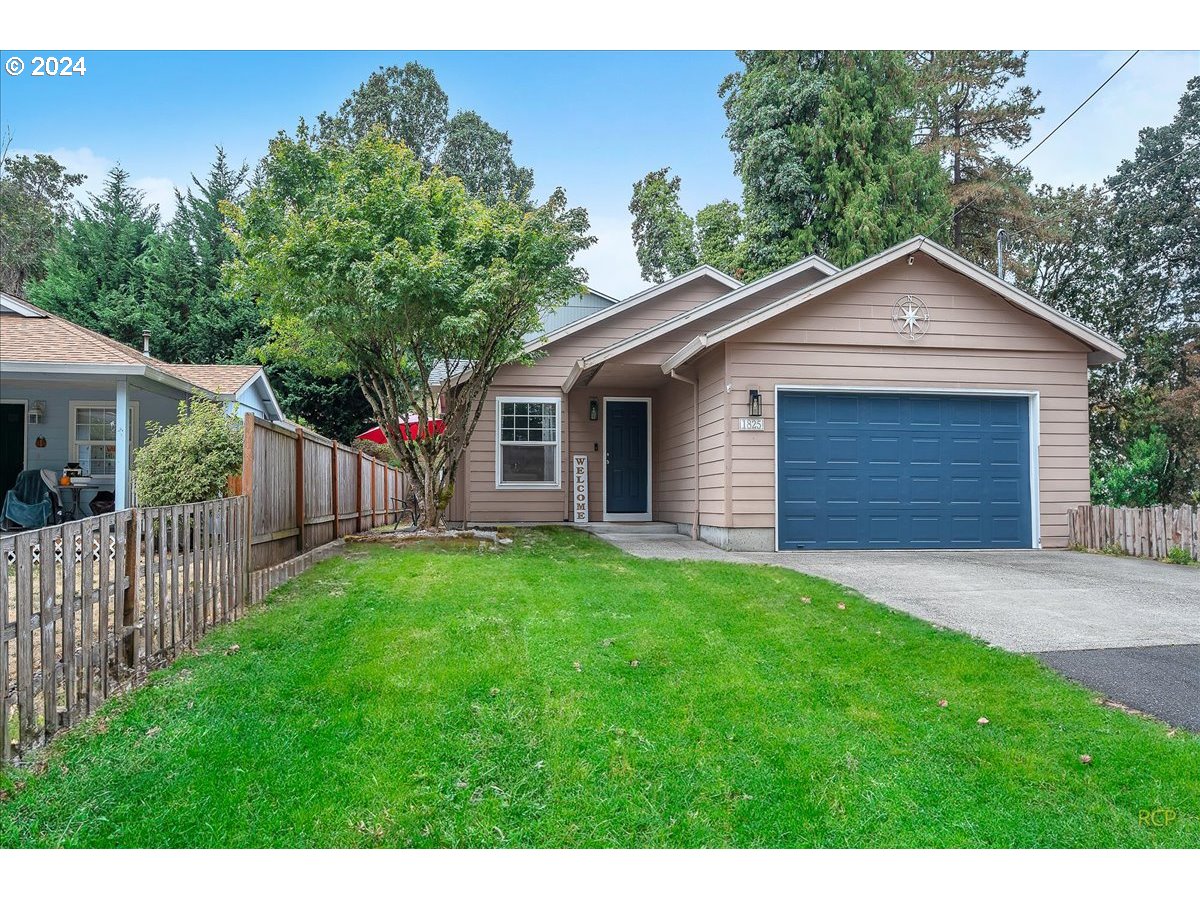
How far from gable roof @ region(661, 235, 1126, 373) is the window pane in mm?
3227

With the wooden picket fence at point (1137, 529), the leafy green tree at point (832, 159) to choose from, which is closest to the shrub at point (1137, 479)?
the wooden picket fence at point (1137, 529)

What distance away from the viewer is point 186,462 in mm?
6871

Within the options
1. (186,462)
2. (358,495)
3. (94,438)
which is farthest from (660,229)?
(94,438)

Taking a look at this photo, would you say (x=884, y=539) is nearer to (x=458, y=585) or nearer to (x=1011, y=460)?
(x=1011, y=460)

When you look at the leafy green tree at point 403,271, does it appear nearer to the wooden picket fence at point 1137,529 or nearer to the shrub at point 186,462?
the shrub at point 186,462

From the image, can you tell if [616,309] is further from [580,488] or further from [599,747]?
[599,747]

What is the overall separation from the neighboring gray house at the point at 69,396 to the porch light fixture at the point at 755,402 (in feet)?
19.3

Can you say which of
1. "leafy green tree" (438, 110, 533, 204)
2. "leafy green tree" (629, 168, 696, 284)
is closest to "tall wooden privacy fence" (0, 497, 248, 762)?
"leafy green tree" (438, 110, 533, 204)

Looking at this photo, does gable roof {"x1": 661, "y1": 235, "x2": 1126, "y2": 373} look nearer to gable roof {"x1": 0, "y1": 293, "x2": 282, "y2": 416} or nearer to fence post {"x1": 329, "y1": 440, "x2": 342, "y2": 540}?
fence post {"x1": 329, "y1": 440, "x2": 342, "y2": 540}

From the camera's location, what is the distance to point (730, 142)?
21078 millimetres

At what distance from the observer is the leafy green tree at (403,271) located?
788 cm
